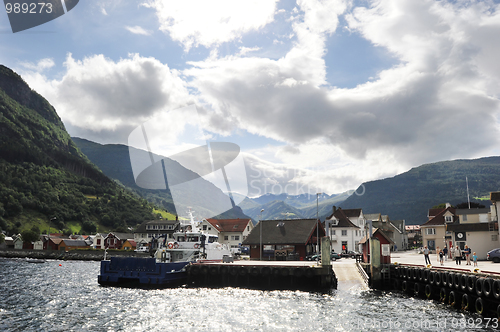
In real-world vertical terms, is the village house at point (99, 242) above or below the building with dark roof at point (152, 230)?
below

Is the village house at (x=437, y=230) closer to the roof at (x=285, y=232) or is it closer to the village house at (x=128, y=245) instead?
the roof at (x=285, y=232)

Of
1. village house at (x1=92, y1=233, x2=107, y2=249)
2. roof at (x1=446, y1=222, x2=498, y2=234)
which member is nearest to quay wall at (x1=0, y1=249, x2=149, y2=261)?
village house at (x1=92, y1=233, x2=107, y2=249)

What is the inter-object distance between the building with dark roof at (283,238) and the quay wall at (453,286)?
20351 millimetres

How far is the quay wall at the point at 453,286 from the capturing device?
895 inches

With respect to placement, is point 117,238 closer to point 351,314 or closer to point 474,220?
point 474,220

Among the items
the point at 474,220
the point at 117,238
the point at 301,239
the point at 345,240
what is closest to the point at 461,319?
the point at 301,239

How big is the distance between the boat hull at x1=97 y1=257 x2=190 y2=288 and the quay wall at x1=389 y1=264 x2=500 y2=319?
23483 mm

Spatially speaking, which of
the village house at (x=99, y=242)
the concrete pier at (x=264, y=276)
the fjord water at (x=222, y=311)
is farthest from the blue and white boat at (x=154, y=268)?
the village house at (x=99, y=242)

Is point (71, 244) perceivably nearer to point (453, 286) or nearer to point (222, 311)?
point (222, 311)

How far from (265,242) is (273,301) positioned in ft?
94.8

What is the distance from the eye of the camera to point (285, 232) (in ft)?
198

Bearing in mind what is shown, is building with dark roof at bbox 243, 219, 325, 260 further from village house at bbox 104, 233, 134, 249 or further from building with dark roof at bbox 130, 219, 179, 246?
building with dark roof at bbox 130, 219, 179, 246

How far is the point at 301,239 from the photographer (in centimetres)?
5803

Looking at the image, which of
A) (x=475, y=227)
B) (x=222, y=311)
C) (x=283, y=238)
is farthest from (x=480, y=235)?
(x=222, y=311)
